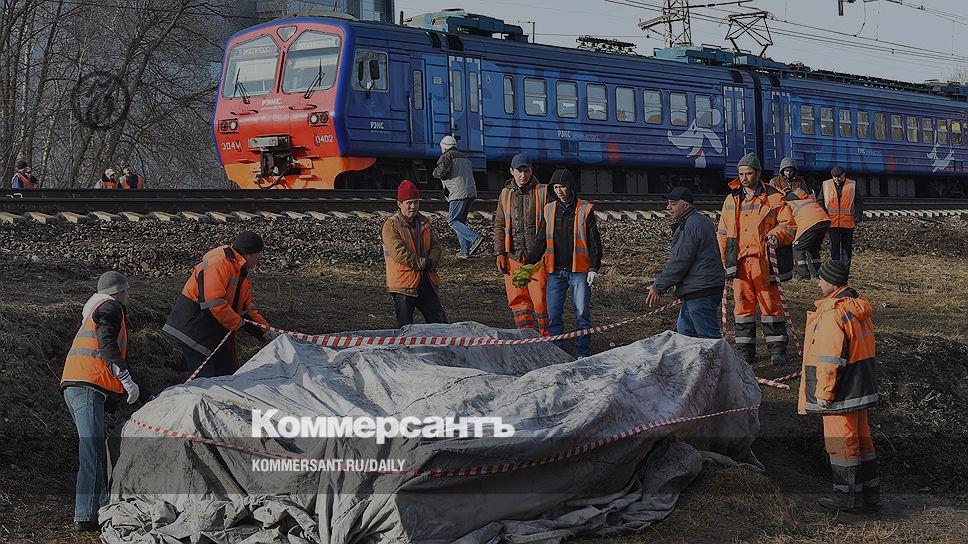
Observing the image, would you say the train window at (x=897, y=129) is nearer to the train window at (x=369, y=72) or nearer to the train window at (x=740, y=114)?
the train window at (x=740, y=114)

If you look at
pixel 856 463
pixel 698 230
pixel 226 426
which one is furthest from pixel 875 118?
pixel 226 426

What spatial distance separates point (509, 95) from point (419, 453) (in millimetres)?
15485

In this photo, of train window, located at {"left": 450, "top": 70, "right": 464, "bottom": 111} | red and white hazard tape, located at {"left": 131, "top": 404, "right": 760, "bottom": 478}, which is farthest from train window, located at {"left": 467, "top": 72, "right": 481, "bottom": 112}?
red and white hazard tape, located at {"left": 131, "top": 404, "right": 760, "bottom": 478}

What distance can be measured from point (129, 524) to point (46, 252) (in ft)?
22.0

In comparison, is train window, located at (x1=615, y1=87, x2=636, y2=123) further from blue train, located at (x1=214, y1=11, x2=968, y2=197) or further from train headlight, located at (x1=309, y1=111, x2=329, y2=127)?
train headlight, located at (x1=309, y1=111, x2=329, y2=127)

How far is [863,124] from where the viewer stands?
28.8 meters

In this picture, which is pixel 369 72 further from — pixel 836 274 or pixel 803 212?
pixel 836 274

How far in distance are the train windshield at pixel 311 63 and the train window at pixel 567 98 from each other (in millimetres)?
4912

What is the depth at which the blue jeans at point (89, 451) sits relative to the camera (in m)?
6.48

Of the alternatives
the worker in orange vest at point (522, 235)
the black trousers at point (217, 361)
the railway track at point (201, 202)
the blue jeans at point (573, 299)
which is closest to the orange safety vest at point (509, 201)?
the worker in orange vest at point (522, 235)

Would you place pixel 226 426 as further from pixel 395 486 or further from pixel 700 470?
pixel 700 470

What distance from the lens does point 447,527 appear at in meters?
5.59

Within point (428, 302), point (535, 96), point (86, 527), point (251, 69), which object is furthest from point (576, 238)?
point (535, 96)

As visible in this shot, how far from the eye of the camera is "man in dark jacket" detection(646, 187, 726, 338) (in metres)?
9.42
